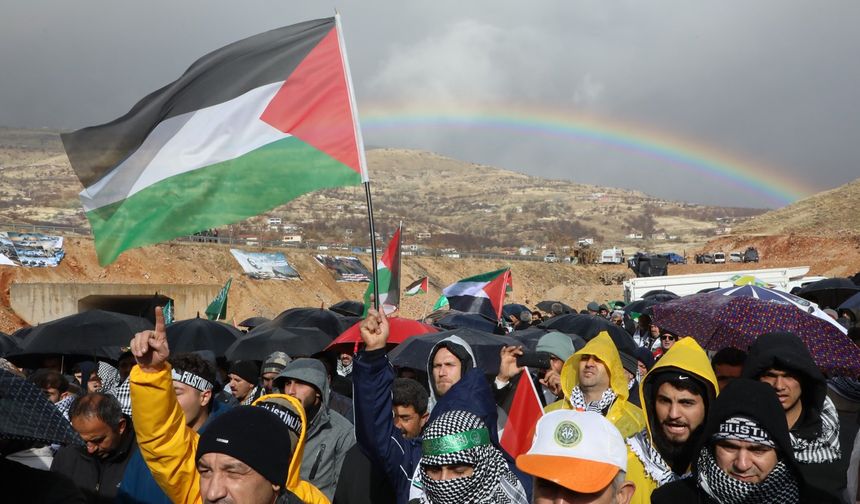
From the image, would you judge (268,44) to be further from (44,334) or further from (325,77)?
(44,334)

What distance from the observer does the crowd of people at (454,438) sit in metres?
2.95

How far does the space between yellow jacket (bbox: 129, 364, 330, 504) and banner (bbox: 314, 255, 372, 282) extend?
53.6 m

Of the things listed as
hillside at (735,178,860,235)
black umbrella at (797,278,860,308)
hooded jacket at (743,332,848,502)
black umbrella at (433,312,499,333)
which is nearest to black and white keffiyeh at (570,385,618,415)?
hooded jacket at (743,332,848,502)

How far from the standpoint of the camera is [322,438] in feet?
16.7

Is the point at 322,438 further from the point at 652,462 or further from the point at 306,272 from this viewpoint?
the point at 306,272

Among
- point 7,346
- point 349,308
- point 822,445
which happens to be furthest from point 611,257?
point 822,445

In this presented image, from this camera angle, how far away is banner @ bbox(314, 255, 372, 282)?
5741 centimetres

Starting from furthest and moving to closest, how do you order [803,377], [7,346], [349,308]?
[349,308] < [7,346] < [803,377]

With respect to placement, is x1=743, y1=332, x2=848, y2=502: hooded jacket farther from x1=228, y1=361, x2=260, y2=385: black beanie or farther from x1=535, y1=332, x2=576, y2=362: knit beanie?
x1=228, y1=361, x2=260, y2=385: black beanie

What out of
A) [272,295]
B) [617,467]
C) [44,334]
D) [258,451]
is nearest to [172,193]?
[258,451]

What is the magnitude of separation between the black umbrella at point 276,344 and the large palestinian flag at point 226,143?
4093 mm

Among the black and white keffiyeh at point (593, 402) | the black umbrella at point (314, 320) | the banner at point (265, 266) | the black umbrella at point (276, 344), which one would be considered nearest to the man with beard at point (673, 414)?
the black and white keffiyeh at point (593, 402)

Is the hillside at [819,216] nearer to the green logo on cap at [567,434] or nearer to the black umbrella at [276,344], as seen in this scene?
the black umbrella at [276,344]

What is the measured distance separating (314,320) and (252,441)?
32.4 ft
